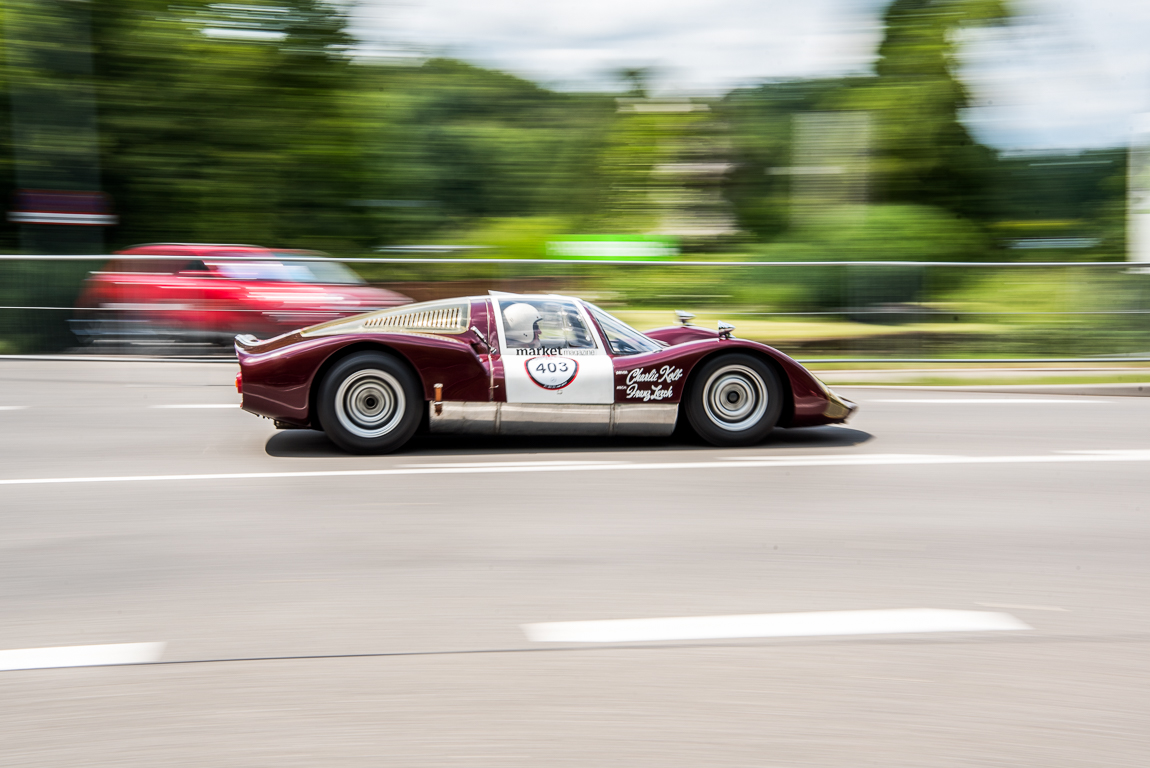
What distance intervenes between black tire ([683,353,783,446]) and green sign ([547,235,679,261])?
52.9ft

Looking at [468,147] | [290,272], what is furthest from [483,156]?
[290,272]

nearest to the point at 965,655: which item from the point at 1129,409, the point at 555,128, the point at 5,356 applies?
the point at 1129,409

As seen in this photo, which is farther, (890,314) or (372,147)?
(372,147)

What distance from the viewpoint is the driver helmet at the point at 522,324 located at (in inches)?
246

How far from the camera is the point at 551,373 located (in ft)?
20.2

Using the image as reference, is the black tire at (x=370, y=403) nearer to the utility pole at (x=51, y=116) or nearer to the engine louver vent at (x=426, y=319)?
the engine louver vent at (x=426, y=319)

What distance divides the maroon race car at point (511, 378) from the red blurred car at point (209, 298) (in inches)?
198

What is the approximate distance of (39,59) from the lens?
847 inches

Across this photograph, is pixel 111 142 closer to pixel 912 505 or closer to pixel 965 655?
pixel 912 505

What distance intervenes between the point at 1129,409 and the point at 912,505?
4639 millimetres

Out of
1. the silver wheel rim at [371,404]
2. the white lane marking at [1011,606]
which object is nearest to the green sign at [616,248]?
the silver wheel rim at [371,404]

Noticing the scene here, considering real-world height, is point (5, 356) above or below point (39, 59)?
below

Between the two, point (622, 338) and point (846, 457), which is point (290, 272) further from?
point (846, 457)

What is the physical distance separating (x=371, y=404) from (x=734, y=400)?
7.58 ft
